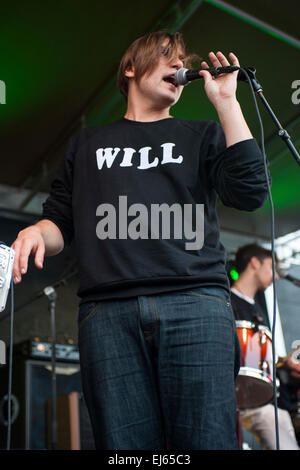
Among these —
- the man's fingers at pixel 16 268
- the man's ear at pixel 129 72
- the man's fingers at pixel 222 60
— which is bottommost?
the man's fingers at pixel 16 268

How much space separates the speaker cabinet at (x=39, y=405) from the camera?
4.16 meters

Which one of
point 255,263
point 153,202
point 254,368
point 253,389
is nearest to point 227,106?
point 153,202

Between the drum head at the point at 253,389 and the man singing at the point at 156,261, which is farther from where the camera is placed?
the drum head at the point at 253,389

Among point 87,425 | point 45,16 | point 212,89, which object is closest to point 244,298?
point 87,425

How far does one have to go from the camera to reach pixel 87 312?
1114 millimetres

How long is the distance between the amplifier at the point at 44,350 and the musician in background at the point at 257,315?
75.3 inches

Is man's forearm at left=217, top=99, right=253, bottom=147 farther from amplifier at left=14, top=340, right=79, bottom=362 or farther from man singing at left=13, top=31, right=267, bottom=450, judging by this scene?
amplifier at left=14, top=340, right=79, bottom=362

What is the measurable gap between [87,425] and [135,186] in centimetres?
341

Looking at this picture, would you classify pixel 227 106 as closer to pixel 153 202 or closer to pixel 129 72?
pixel 153 202

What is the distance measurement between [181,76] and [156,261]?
1.62 feet

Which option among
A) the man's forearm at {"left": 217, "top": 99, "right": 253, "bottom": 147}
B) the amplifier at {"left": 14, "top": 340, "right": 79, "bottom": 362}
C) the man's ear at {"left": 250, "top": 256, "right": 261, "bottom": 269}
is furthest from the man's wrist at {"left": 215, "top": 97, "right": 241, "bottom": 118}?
the amplifier at {"left": 14, "top": 340, "right": 79, "bottom": 362}

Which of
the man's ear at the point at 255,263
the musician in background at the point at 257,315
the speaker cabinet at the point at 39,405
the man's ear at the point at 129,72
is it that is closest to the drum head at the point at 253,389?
the musician in background at the point at 257,315

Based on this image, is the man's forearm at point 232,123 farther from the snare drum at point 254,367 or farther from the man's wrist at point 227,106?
the snare drum at point 254,367
